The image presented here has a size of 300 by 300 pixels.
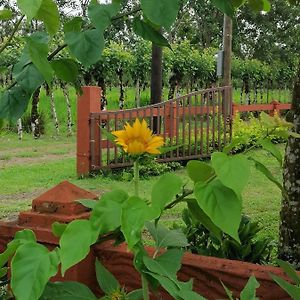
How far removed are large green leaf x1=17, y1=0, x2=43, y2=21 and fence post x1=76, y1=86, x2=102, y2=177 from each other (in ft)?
24.4

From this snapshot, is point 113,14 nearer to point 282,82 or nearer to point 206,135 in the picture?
point 206,135

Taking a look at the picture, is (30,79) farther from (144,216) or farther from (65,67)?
(144,216)

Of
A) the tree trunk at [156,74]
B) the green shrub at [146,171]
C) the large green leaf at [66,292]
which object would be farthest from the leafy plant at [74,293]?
the tree trunk at [156,74]

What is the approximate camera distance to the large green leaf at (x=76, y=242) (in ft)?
2.51

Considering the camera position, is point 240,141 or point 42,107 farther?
point 42,107

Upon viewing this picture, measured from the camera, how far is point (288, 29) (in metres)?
33.4

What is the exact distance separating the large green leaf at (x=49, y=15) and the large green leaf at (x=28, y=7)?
0.47 feet

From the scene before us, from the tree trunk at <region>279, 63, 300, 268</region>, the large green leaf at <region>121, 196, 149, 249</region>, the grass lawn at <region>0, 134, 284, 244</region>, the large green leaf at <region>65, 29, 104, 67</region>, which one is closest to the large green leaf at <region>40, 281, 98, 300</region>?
the large green leaf at <region>121, 196, 149, 249</region>

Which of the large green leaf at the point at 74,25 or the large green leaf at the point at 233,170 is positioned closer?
the large green leaf at the point at 233,170

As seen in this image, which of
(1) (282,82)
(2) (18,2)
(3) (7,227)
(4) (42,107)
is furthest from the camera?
(1) (282,82)

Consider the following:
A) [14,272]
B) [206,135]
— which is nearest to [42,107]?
[206,135]

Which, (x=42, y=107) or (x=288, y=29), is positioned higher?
(x=288, y=29)

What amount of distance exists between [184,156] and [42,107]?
10232mm

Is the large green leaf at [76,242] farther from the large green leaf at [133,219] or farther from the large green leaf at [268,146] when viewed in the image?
the large green leaf at [268,146]
